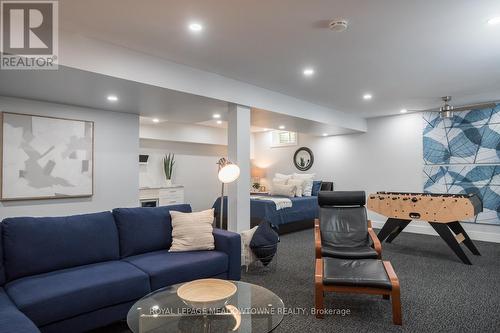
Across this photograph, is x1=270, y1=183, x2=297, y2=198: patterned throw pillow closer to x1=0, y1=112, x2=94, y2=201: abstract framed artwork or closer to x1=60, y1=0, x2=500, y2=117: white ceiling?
x1=60, y1=0, x2=500, y2=117: white ceiling

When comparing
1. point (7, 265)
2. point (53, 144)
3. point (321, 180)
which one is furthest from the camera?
point (321, 180)

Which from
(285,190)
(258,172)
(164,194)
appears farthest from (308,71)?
(258,172)

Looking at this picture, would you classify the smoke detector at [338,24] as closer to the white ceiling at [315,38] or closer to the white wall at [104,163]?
the white ceiling at [315,38]

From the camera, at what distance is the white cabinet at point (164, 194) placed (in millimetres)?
6711

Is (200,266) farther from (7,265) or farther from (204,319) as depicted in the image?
(7,265)

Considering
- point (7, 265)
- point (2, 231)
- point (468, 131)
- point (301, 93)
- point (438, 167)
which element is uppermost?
point (301, 93)

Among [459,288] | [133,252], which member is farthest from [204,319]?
[459,288]

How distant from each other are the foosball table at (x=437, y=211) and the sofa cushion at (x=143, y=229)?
3.27 meters

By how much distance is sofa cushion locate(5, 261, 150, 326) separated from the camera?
1891mm

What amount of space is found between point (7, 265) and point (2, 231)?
0.26m

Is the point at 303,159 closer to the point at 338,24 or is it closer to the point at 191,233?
the point at 191,233

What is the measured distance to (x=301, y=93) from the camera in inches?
188

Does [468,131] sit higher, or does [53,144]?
[468,131]

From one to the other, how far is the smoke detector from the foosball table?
290 cm
